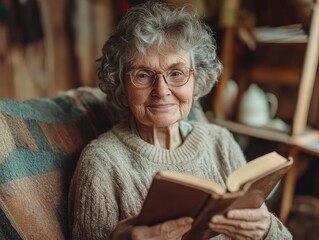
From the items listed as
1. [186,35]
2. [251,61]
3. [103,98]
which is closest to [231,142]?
[186,35]

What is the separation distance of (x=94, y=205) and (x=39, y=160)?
0.24 metres

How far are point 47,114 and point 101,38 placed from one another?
5.45 feet

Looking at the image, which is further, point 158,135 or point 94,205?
point 158,135

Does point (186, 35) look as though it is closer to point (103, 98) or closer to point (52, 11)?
point (103, 98)

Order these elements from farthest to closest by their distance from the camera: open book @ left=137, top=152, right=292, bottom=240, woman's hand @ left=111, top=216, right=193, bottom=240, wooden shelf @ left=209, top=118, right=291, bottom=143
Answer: wooden shelf @ left=209, top=118, right=291, bottom=143 < woman's hand @ left=111, top=216, right=193, bottom=240 < open book @ left=137, top=152, right=292, bottom=240

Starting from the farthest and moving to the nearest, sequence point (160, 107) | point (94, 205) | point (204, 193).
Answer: point (160, 107), point (94, 205), point (204, 193)

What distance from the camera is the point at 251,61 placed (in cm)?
248

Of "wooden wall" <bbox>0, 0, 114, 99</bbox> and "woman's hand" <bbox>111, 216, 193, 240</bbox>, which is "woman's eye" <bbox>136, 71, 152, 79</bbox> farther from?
"wooden wall" <bbox>0, 0, 114, 99</bbox>

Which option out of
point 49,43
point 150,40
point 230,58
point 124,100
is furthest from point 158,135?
point 49,43

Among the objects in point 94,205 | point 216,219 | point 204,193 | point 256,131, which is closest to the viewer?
point 204,193

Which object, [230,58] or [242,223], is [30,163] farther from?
[230,58]

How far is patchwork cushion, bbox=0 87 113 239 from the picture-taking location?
96 centimetres

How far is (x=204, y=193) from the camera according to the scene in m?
0.74

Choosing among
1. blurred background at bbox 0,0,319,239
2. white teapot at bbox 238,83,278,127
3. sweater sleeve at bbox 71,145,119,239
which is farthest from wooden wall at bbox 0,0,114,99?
sweater sleeve at bbox 71,145,119,239
